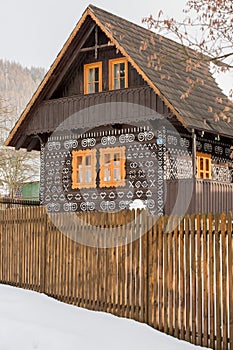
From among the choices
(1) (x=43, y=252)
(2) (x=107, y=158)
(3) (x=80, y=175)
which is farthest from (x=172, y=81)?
(1) (x=43, y=252)

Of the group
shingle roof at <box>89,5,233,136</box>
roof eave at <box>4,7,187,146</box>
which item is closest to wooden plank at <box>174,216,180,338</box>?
shingle roof at <box>89,5,233,136</box>

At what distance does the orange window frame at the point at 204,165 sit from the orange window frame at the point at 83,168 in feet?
12.0

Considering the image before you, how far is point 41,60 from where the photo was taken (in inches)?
4131

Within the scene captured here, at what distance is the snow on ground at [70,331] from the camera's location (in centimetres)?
698

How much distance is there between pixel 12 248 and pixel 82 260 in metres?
2.48

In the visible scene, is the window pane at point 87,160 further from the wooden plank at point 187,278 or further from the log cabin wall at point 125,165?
the wooden plank at point 187,278

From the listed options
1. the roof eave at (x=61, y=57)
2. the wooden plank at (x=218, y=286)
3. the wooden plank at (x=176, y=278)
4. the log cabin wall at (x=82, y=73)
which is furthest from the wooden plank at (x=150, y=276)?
the log cabin wall at (x=82, y=73)

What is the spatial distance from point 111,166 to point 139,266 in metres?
11.7

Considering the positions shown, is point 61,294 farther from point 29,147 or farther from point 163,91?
point 29,147

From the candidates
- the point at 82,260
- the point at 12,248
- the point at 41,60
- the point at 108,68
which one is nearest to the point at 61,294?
the point at 82,260

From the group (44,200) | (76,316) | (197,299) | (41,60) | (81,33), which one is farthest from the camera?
(41,60)

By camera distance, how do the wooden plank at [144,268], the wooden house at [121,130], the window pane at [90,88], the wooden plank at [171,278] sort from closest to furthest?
the wooden plank at [171,278], the wooden plank at [144,268], the wooden house at [121,130], the window pane at [90,88]

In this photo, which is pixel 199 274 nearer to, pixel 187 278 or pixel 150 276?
pixel 187 278

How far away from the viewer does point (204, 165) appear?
2006cm
